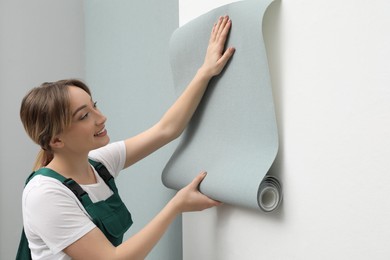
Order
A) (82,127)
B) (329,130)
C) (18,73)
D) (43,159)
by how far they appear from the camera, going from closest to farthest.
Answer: (329,130) < (82,127) < (43,159) < (18,73)

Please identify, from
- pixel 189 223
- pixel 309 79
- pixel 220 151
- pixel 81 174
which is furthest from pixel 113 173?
pixel 309 79

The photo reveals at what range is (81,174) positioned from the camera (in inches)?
44.1

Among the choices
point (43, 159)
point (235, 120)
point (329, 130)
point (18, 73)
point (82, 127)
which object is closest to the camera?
point (329, 130)

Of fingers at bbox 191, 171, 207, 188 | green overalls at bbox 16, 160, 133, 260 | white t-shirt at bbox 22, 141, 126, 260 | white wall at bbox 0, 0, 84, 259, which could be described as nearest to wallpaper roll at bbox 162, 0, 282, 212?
fingers at bbox 191, 171, 207, 188

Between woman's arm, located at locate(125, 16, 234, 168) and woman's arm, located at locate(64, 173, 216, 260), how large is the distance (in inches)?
7.4

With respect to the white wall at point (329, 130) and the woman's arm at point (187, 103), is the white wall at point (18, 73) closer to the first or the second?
the woman's arm at point (187, 103)

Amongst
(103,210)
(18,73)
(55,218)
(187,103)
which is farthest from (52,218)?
(18,73)

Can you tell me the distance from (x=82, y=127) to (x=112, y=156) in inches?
8.9

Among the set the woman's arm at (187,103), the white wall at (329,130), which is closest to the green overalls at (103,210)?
the woman's arm at (187,103)

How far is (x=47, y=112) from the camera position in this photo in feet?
3.34

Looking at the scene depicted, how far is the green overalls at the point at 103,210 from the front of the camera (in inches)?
40.8

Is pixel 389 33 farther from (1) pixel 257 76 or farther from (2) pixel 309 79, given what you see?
(1) pixel 257 76

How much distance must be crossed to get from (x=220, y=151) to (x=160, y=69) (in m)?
0.45

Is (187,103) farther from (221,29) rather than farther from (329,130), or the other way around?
(329,130)
